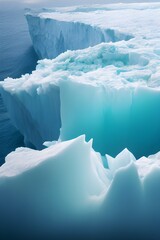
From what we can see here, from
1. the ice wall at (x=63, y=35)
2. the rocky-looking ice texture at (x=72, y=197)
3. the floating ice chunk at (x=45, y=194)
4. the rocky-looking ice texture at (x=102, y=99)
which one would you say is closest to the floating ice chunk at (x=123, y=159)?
the rocky-looking ice texture at (x=72, y=197)

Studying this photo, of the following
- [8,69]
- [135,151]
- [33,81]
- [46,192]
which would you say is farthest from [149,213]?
[8,69]

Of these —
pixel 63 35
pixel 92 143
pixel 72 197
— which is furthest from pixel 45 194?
pixel 63 35

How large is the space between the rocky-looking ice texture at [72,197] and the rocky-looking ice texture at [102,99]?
131cm

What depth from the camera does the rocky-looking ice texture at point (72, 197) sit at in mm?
1627

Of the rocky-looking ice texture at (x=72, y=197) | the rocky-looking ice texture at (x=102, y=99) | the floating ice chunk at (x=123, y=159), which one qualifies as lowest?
the rocky-looking ice texture at (x=72, y=197)

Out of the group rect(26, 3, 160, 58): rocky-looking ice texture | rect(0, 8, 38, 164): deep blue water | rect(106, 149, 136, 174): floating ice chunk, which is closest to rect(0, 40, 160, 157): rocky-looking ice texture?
rect(106, 149, 136, 174): floating ice chunk

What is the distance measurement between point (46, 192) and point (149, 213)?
2.00 feet

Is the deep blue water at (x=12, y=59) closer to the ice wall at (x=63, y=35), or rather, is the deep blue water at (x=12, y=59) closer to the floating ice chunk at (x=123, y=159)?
the ice wall at (x=63, y=35)

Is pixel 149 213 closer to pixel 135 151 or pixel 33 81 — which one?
pixel 135 151

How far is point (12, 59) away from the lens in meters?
12.2

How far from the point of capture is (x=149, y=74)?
11.2 feet

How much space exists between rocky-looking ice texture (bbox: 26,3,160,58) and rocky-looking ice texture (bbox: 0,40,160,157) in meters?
1.52

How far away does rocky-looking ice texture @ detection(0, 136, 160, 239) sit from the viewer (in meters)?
1.63

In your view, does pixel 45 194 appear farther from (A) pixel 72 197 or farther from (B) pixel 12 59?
(B) pixel 12 59
